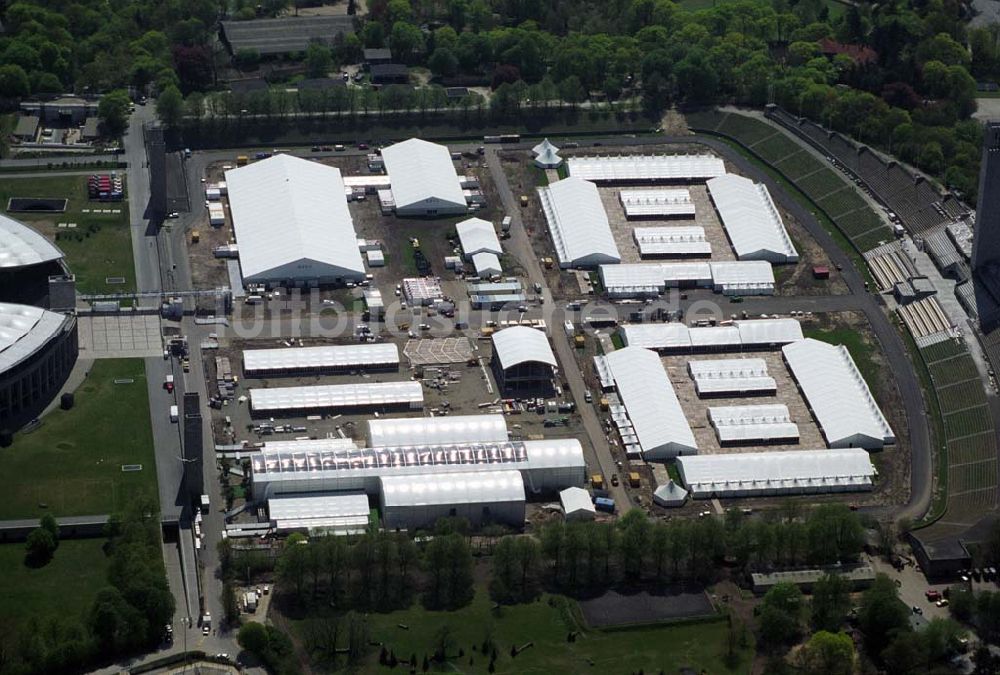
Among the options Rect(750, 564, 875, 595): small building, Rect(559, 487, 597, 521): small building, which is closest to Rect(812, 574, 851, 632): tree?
Rect(750, 564, 875, 595): small building

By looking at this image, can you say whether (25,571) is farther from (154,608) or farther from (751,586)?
(751,586)

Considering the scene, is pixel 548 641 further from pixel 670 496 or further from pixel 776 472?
pixel 776 472

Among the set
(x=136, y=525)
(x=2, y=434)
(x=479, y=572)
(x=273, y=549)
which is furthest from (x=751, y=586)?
(x=2, y=434)

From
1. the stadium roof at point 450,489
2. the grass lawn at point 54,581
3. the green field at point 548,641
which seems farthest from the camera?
the stadium roof at point 450,489

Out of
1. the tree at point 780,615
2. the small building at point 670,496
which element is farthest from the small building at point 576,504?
the tree at point 780,615

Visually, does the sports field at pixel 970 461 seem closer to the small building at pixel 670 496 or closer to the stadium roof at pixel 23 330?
the small building at pixel 670 496

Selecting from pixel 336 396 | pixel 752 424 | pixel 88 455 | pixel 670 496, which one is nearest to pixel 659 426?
pixel 752 424
